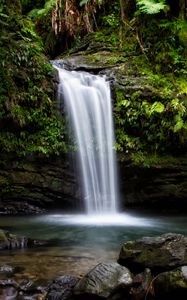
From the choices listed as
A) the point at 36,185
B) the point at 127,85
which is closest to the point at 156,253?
the point at 36,185

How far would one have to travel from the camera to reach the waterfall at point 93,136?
932 centimetres

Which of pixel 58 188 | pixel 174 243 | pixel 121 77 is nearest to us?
pixel 174 243

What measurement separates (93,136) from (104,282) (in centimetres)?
569

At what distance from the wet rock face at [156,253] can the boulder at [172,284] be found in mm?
261

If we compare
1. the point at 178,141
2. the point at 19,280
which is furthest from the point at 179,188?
the point at 19,280

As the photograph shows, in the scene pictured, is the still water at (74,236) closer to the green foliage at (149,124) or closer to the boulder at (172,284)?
the boulder at (172,284)

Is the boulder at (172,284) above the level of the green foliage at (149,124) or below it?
below

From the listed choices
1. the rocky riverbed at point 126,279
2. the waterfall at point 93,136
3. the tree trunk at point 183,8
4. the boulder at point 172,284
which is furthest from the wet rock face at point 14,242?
the tree trunk at point 183,8

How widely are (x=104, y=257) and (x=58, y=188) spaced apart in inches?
151

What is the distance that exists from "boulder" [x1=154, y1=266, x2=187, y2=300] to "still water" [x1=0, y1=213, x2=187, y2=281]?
3.06 feet

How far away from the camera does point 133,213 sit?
9.55 meters

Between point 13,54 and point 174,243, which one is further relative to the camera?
point 13,54

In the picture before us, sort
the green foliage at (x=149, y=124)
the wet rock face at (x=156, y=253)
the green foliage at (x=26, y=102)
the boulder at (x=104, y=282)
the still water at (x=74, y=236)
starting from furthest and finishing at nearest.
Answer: the green foliage at (x=149, y=124), the green foliage at (x=26, y=102), the still water at (x=74, y=236), the wet rock face at (x=156, y=253), the boulder at (x=104, y=282)

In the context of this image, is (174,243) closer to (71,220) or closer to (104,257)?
(104,257)
